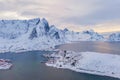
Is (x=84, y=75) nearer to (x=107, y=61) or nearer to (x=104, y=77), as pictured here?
(x=104, y=77)

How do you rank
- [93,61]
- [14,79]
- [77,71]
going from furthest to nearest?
1. [93,61]
2. [77,71]
3. [14,79]

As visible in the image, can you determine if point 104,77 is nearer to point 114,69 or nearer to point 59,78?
point 114,69

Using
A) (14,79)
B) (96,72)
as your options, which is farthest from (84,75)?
(14,79)

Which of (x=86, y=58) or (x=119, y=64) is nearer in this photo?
(x=119, y=64)

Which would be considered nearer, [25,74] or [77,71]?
[25,74]

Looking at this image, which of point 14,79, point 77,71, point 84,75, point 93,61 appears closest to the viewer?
point 14,79

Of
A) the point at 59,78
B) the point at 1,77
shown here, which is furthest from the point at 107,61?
the point at 1,77
